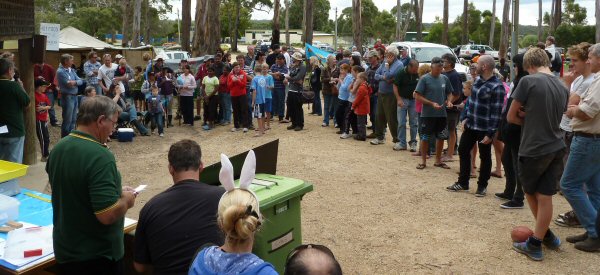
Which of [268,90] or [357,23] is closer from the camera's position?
[268,90]

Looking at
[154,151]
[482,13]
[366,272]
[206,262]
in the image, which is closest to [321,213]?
[366,272]

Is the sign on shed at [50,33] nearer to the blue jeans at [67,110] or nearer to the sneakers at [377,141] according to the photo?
the blue jeans at [67,110]

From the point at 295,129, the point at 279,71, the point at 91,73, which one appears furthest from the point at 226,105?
the point at 91,73

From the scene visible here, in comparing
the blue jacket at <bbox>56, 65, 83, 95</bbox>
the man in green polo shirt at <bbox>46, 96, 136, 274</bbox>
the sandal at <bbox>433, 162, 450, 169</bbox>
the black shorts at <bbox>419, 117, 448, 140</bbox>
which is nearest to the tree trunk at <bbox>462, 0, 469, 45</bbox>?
the sandal at <bbox>433, 162, 450, 169</bbox>

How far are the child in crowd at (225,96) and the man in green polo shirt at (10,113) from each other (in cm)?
640

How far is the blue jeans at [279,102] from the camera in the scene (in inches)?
523

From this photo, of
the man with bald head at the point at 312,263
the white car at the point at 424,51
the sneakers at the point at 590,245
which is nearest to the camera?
the man with bald head at the point at 312,263

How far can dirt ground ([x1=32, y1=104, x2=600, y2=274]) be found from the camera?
5145mm

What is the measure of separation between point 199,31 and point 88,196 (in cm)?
1944

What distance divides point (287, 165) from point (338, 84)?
3.43 meters

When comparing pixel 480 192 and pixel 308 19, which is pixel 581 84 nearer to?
pixel 480 192

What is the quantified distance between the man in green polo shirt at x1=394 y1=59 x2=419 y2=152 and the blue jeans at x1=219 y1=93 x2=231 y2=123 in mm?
4895

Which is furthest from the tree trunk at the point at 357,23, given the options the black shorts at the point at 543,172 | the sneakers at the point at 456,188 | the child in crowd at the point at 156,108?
the black shorts at the point at 543,172

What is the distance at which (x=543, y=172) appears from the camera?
500 cm
